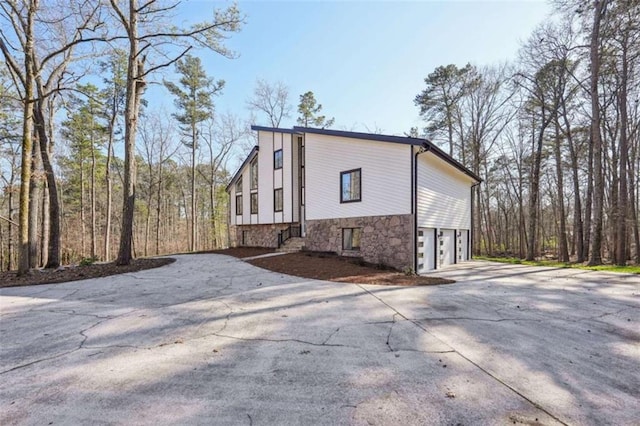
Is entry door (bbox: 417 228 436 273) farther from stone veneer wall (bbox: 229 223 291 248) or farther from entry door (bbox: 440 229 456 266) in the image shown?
stone veneer wall (bbox: 229 223 291 248)

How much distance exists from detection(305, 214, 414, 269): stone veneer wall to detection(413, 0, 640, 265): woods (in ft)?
29.4

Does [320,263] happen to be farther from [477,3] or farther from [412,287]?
[477,3]

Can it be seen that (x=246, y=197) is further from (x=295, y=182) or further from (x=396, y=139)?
(x=396, y=139)

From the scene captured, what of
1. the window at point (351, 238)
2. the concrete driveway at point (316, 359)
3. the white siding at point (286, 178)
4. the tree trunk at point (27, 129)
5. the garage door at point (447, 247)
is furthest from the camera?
the white siding at point (286, 178)

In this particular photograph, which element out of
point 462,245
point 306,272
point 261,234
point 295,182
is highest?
point 295,182

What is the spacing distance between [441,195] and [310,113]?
16586 millimetres

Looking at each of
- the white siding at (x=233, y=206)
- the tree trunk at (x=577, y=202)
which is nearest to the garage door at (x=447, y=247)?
the tree trunk at (x=577, y=202)

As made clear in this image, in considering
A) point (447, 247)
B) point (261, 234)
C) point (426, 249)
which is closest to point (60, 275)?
point (261, 234)

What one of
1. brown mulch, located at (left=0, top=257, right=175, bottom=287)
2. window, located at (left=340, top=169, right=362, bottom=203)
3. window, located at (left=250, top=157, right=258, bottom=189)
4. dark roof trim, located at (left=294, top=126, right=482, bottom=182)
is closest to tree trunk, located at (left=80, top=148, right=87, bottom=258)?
window, located at (left=250, top=157, right=258, bottom=189)

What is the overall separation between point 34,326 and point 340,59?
13.9m

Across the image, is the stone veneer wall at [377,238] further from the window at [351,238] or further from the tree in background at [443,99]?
the tree in background at [443,99]

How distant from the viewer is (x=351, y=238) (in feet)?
41.5

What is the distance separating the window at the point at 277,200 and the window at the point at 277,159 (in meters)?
1.39

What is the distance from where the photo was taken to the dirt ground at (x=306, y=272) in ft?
27.8
